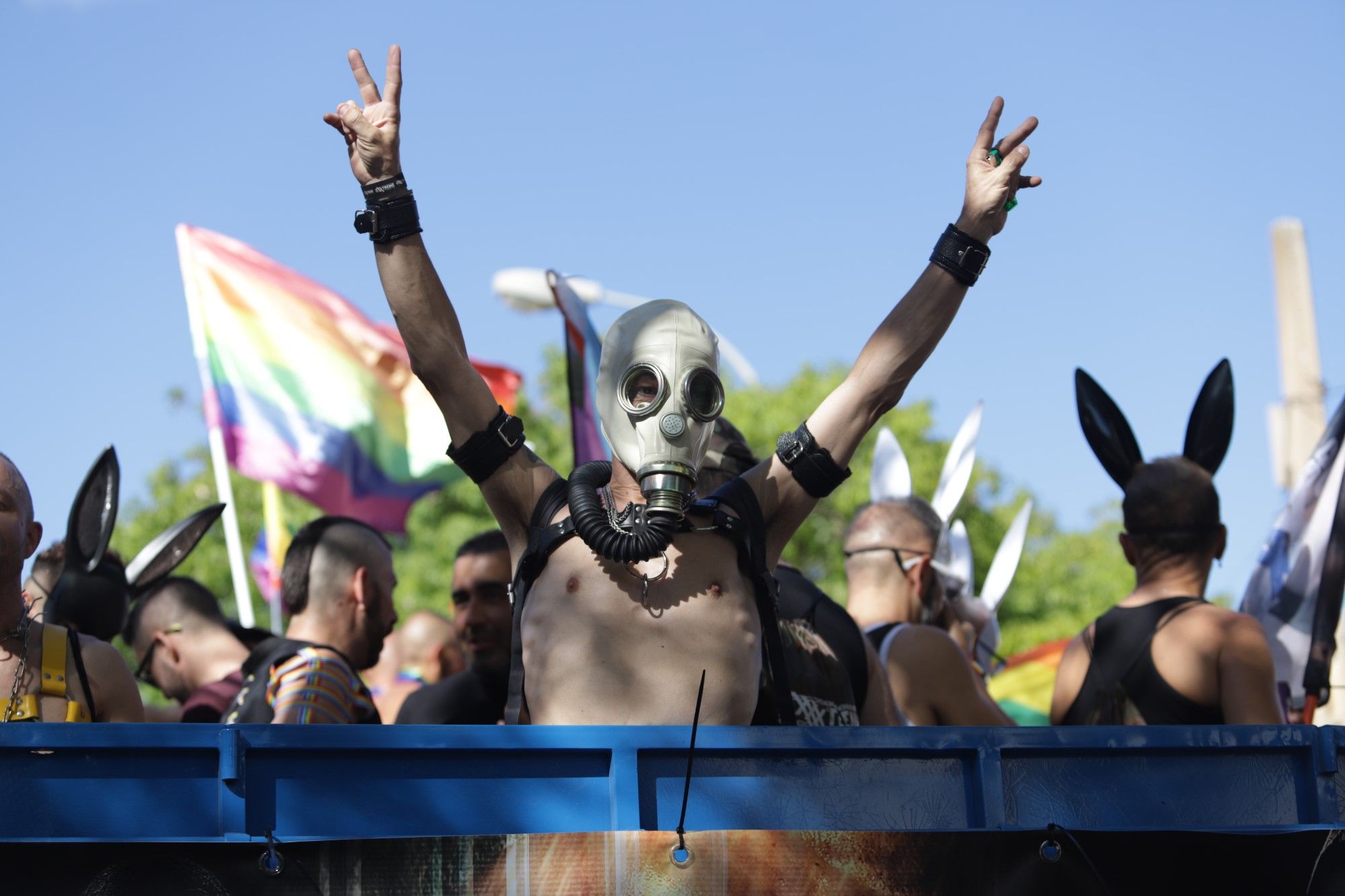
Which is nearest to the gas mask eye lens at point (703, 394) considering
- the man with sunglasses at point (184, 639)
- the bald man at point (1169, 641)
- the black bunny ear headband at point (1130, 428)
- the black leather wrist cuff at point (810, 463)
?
the black leather wrist cuff at point (810, 463)

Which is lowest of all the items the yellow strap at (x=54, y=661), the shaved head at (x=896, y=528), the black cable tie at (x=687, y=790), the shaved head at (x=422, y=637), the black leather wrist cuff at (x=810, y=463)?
the black cable tie at (x=687, y=790)

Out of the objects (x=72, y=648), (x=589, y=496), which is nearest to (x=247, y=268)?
(x=72, y=648)

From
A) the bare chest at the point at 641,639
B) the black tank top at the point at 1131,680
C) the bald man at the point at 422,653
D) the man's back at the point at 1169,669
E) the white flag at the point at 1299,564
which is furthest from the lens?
the bald man at the point at 422,653

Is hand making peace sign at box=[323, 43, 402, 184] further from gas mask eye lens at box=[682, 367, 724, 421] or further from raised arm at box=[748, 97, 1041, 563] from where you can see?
raised arm at box=[748, 97, 1041, 563]

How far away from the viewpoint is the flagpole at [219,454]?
9.31 metres

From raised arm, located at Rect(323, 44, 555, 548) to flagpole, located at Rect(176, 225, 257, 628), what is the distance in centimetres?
608

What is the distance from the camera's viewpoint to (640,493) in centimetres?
340

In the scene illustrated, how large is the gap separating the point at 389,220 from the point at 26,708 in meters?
1.54

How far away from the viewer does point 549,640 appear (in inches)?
126

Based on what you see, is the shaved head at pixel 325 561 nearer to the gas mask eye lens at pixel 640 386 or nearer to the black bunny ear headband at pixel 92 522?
the black bunny ear headband at pixel 92 522

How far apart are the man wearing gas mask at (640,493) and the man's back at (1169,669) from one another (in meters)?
1.56

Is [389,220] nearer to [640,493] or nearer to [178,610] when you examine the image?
[640,493]

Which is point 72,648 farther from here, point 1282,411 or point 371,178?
point 1282,411

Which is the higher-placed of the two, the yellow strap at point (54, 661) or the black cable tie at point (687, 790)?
the yellow strap at point (54, 661)
